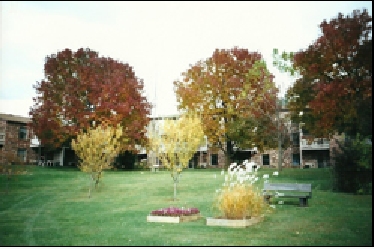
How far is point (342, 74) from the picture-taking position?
1160cm

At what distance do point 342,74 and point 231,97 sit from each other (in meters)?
7.23

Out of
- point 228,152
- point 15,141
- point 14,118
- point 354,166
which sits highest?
point 14,118

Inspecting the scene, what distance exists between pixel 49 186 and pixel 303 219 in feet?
31.8

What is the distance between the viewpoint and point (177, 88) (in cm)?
1944

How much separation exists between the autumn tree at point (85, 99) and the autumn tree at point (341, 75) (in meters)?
8.30

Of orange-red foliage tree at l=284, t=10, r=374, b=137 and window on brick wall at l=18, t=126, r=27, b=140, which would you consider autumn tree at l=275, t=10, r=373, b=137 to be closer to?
orange-red foliage tree at l=284, t=10, r=374, b=137

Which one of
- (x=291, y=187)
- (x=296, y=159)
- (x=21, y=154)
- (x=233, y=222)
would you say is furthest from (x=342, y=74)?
(x=296, y=159)

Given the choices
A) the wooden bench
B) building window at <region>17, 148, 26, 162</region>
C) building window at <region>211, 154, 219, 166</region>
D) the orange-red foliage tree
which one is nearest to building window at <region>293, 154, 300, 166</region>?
building window at <region>211, 154, 219, 166</region>

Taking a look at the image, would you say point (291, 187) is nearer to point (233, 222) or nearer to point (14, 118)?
point (233, 222)

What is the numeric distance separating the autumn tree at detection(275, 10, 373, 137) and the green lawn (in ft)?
7.12

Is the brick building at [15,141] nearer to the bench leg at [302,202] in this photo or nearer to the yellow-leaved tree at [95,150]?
the yellow-leaved tree at [95,150]

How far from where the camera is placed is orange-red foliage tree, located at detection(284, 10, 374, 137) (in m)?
10.5

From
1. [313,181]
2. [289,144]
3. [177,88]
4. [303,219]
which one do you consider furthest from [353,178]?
[177,88]

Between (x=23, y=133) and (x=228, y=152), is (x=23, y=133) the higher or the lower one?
Answer: the higher one
